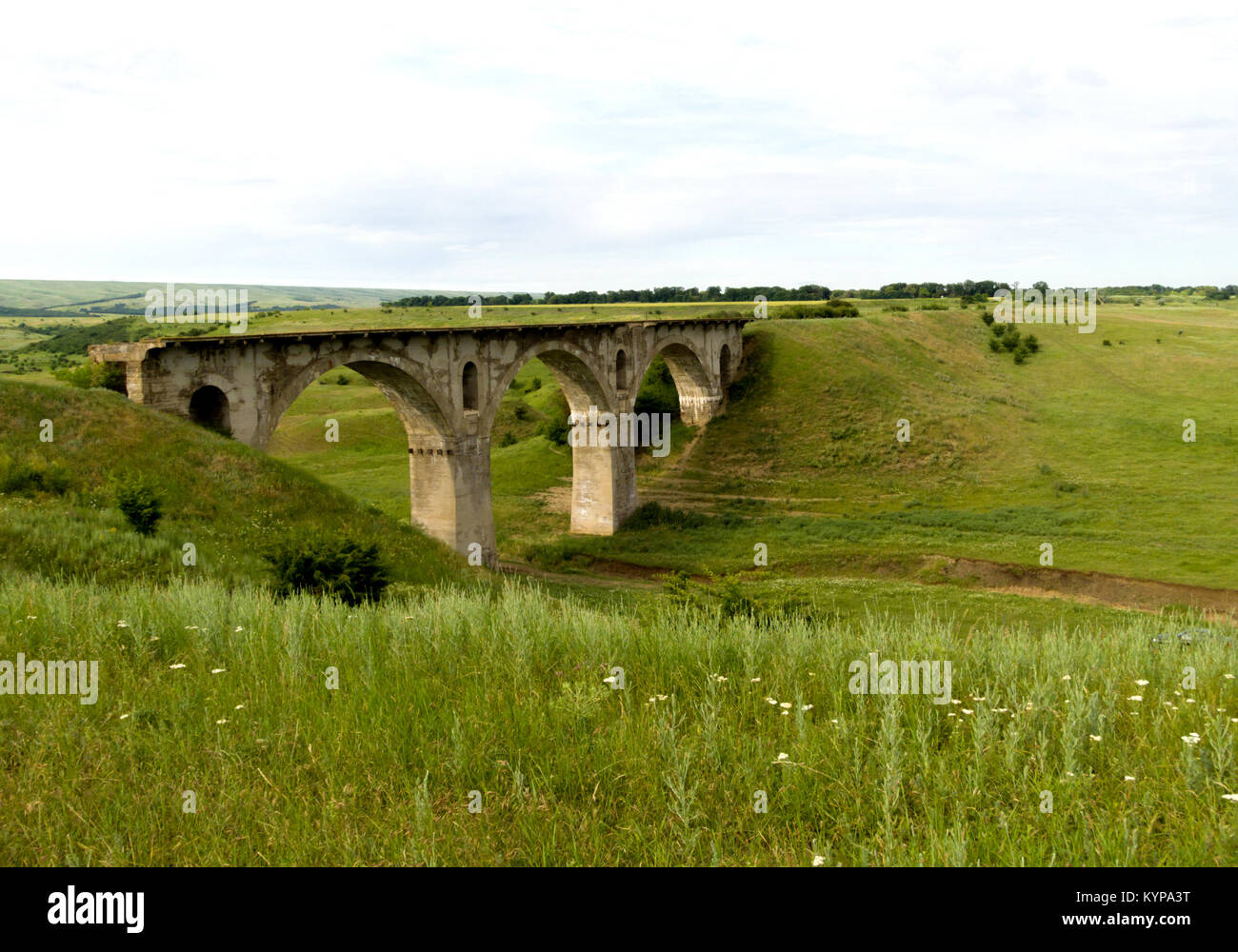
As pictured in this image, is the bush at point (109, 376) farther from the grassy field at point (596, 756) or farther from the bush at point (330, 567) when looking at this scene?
the grassy field at point (596, 756)

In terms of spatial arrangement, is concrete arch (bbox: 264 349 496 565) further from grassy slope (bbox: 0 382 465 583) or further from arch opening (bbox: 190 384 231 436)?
grassy slope (bbox: 0 382 465 583)

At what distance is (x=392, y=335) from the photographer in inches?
1395

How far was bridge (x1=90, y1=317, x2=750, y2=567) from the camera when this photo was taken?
29592mm

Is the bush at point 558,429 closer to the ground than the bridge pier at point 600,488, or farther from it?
farther from it

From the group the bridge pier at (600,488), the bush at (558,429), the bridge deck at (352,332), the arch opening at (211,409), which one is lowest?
the bridge pier at (600,488)

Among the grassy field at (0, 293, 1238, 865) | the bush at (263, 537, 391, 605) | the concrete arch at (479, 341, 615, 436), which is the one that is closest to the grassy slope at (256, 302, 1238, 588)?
the concrete arch at (479, 341, 615, 436)

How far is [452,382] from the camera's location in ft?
128

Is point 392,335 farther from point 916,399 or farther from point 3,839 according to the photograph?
point 916,399

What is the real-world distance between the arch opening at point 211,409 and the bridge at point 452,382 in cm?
3

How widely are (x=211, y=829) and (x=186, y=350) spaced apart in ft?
90.5

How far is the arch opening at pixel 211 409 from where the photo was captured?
30172 mm

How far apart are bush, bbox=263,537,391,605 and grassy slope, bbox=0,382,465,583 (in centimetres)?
180

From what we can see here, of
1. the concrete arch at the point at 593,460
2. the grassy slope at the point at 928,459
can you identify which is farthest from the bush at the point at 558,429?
the concrete arch at the point at 593,460

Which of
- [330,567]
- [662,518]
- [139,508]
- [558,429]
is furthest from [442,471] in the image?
[558,429]
